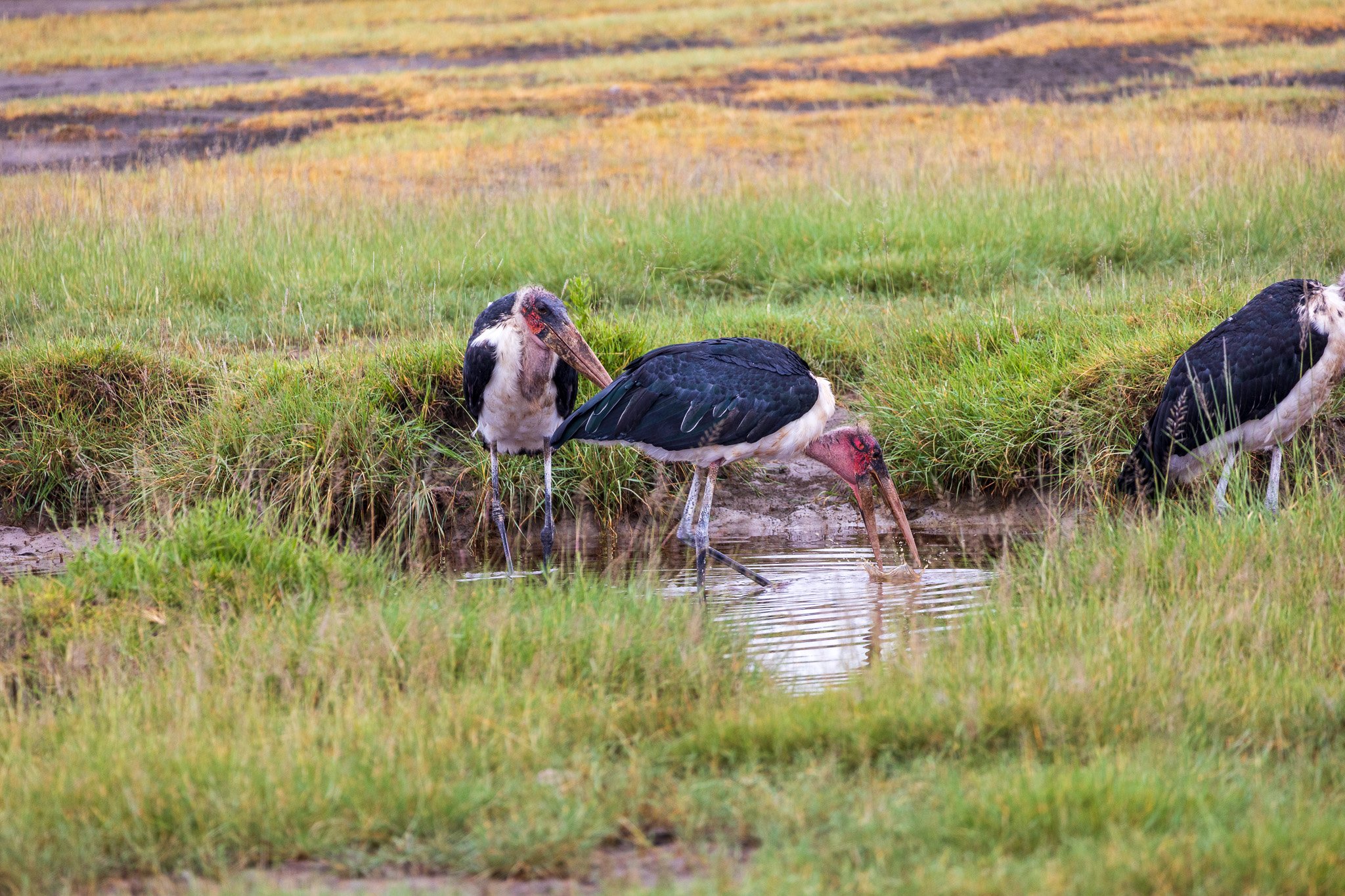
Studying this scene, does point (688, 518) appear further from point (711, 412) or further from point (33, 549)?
point (33, 549)

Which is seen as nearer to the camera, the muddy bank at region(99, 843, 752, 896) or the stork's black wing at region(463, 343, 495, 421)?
the muddy bank at region(99, 843, 752, 896)

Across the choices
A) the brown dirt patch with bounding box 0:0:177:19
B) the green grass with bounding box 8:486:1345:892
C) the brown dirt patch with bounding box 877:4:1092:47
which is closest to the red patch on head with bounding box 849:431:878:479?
the green grass with bounding box 8:486:1345:892

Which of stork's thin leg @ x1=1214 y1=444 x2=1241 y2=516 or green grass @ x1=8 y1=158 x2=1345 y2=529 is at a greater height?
green grass @ x1=8 y1=158 x2=1345 y2=529

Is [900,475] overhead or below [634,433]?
below

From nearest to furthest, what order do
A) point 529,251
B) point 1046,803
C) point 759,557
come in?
point 1046,803 < point 759,557 < point 529,251

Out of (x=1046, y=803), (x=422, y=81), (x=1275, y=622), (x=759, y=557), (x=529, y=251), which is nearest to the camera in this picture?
(x=1046, y=803)

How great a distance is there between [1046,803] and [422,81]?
93.6ft

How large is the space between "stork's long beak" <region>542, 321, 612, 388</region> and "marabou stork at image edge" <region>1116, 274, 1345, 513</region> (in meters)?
2.58

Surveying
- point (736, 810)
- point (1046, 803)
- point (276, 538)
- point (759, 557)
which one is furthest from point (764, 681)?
point (759, 557)

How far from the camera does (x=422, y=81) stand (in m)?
29.6

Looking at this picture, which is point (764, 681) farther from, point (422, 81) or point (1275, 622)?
point (422, 81)

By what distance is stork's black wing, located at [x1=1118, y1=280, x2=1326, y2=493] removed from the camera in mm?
6137

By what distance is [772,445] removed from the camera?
6.35 metres

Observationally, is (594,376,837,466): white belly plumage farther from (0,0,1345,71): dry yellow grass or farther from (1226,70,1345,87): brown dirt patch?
(0,0,1345,71): dry yellow grass
